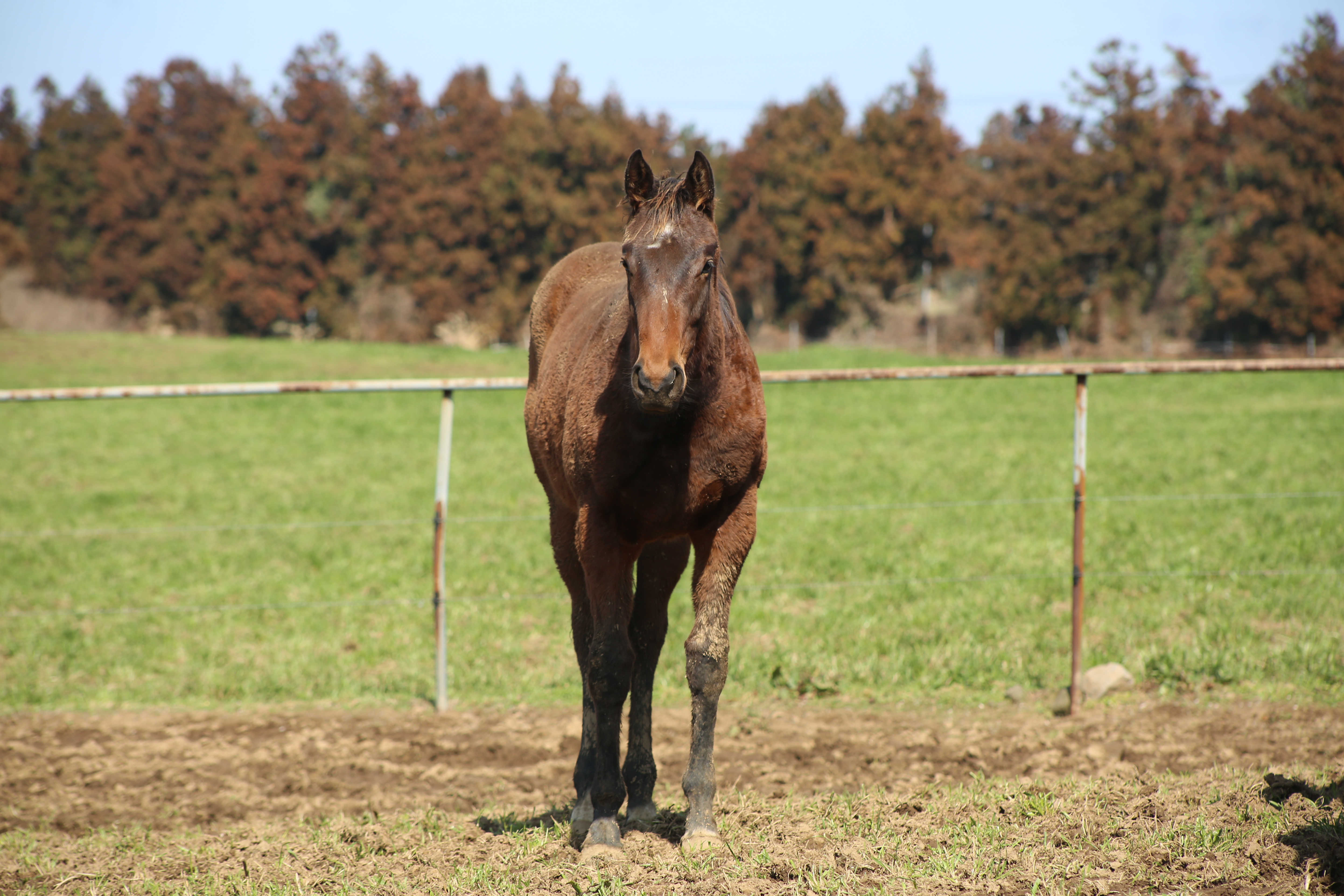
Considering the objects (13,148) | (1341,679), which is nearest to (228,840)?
(1341,679)

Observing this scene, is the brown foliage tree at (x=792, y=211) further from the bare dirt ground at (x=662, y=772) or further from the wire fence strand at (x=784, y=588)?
Result: the bare dirt ground at (x=662, y=772)

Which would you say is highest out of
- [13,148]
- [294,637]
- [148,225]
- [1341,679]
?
[13,148]

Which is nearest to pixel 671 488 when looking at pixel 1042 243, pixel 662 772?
pixel 662 772

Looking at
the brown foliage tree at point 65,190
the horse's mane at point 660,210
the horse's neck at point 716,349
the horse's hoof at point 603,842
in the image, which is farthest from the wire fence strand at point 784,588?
the brown foliage tree at point 65,190

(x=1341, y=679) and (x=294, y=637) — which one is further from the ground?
(x=1341, y=679)

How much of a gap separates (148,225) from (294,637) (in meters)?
46.5

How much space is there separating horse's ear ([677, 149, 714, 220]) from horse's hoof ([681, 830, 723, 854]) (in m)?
2.22

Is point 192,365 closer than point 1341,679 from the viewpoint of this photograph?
No

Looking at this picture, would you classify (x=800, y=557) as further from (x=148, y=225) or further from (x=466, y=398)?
(x=148, y=225)

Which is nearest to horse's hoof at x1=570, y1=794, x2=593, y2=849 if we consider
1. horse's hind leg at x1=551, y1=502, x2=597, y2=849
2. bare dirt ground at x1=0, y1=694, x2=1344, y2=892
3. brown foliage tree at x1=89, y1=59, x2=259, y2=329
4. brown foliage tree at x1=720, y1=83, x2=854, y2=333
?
horse's hind leg at x1=551, y1=502, x2=597, y2=849

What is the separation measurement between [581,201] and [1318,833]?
4119 cm

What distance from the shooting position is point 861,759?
4766 millimetres

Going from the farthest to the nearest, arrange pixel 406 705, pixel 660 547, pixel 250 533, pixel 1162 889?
pixel 250 533 → pixel 406 705 → pixel 660 547 → pixel 1162 889

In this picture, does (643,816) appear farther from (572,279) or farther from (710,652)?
(572,279)
